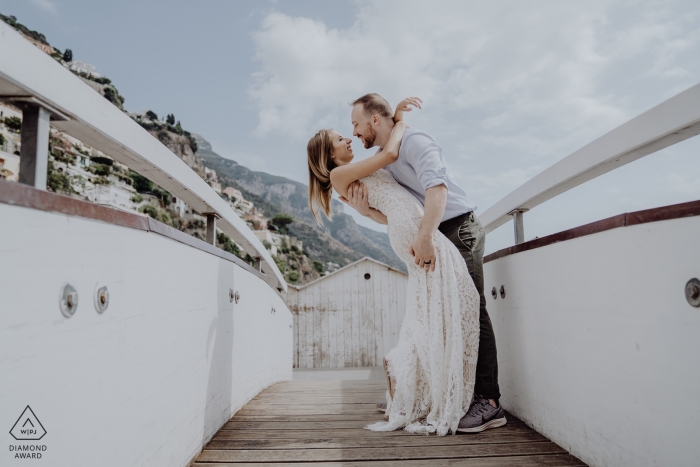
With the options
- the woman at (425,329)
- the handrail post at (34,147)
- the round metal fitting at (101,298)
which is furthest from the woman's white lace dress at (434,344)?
the handrail post at (34,147)

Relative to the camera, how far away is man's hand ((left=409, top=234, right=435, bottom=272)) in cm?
182

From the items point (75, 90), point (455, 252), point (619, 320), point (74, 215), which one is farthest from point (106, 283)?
point (455, 252)

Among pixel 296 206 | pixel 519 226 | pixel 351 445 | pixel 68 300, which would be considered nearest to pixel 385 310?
pixel 519 226

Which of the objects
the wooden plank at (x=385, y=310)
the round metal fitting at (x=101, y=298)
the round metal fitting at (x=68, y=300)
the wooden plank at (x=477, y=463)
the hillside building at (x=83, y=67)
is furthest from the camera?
the hillside building at (x=83, y=67)

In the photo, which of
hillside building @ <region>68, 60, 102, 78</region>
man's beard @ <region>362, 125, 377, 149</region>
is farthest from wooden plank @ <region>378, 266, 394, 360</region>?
hillside building @ <region>68, 60, 102, 78</region>

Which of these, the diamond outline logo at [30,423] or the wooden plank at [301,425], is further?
the wooden plank at [301,425]

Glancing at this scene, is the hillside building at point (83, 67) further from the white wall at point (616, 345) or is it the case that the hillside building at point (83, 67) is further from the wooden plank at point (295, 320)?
the white wall at point (616, 345)

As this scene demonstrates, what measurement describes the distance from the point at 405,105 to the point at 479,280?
0.83m

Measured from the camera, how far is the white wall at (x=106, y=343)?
655 millimetres

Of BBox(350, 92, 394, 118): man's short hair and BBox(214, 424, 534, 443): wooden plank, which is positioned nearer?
BBox(214, 424, 534, 443): wooden plank

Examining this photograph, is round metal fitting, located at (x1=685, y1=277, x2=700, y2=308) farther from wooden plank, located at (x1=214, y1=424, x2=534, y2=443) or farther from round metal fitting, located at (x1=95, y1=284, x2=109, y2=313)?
round metal fitting, located at (x1=95, y1=284, x2=109, y2=313)

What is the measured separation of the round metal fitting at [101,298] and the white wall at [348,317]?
11.0m

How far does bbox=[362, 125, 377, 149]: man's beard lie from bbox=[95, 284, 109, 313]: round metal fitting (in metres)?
1.42

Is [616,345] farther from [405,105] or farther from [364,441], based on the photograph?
[405,105]
